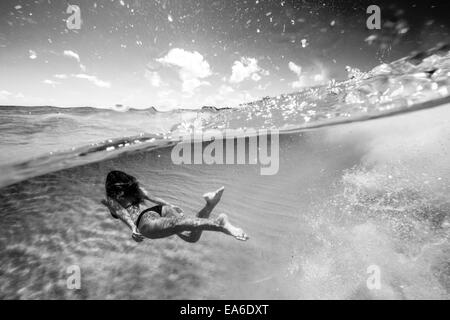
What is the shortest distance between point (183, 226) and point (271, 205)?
32.5ft

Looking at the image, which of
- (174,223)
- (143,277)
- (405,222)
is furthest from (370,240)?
(143,277)

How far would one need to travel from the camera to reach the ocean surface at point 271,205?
8.70 m

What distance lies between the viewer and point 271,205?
589 inches

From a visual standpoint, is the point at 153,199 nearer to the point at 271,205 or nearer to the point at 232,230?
the point at 232,230

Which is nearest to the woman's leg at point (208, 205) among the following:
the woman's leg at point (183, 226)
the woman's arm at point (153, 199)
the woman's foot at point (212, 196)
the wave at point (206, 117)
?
the woman's foot at point (212, 196)

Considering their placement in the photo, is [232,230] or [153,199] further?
[153,199]

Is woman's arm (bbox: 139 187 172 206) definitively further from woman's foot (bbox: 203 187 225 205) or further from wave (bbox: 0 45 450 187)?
wave (bbox: 0 45 450 187)

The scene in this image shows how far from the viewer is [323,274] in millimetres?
8602

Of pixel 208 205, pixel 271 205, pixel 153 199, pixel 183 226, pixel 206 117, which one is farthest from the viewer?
pixel 206 117

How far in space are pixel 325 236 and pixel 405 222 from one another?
9.64ft

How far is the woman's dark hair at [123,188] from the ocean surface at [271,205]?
387 cm

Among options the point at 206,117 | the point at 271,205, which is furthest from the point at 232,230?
the point at 206,117

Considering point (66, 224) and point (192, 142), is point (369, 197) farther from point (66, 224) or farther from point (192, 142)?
point (66, 224)

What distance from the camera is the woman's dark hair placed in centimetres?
691
